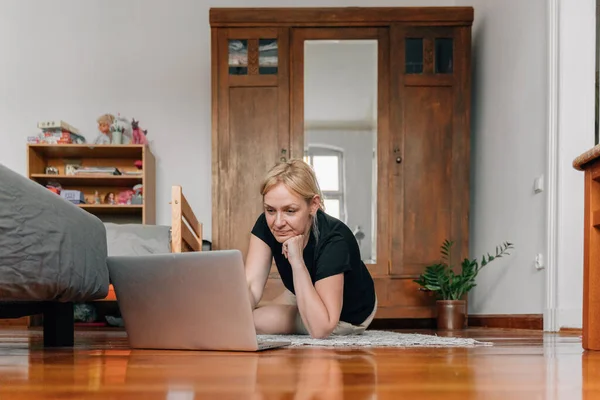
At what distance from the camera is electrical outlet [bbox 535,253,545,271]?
3.39 metres

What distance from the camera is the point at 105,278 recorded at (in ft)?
6.01

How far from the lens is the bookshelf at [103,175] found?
4.78m

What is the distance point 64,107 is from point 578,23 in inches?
133

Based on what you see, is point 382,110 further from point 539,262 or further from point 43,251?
point 43,251

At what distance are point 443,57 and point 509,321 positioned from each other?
1582mm

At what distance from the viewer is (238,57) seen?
14.5 ft

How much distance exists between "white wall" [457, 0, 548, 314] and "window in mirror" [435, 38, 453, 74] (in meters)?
0.24

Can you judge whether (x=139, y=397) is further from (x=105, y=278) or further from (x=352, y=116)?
(x=352, y=116)

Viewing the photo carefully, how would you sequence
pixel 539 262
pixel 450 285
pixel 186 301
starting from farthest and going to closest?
pixel 450 285, pixel 539 262, pixel 186 301

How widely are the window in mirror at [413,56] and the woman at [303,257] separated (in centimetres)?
221

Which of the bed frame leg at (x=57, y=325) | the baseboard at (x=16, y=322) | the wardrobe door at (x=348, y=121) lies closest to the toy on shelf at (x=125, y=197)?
the baseboard at (x=16, y=322)

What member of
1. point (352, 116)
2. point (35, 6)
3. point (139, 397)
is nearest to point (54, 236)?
point (139, 397)

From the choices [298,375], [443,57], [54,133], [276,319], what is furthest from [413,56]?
[298,375]

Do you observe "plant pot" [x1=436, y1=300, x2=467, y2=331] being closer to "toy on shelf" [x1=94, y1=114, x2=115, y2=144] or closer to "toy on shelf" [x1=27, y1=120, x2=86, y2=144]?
"toy on shelf" [x1=94, y1=114, x2=115, y2=144]
